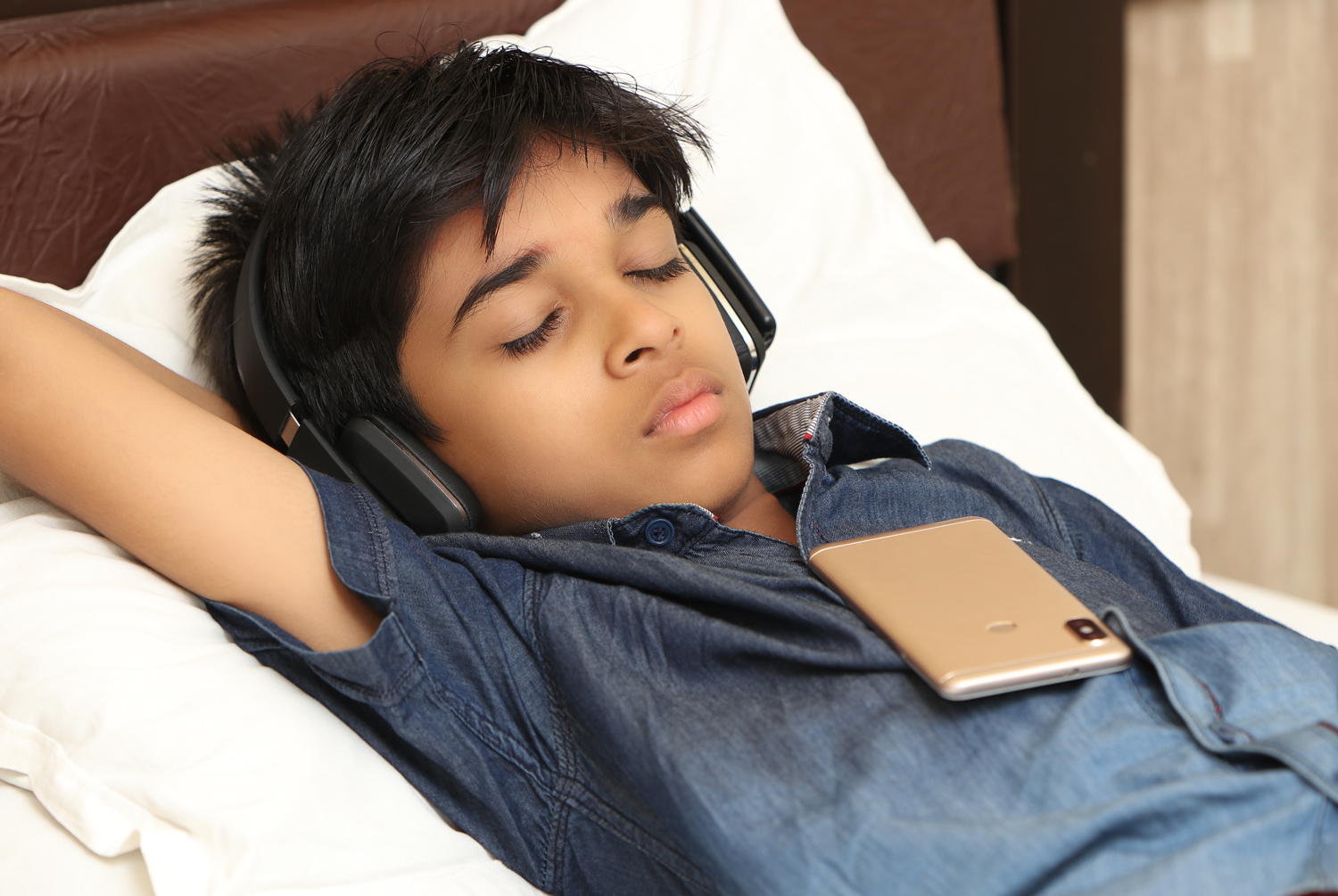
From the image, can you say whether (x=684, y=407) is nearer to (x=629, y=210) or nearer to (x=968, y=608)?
(x=629, y=210)

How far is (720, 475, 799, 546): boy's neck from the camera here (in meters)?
0.92

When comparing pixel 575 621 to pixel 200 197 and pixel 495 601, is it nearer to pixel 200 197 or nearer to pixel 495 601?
pixel 495 601

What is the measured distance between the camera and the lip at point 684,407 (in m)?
0.82

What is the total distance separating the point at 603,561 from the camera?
744mm

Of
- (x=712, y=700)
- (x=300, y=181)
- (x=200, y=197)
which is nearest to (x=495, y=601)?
(x=712, y=700)

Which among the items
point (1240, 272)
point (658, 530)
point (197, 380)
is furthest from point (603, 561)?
point (1240, 272)

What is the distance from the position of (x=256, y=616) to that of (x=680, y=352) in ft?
1.26

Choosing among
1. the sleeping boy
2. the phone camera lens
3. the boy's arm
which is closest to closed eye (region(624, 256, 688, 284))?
the sleeping boy

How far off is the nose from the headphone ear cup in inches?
6.2

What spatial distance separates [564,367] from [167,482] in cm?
29

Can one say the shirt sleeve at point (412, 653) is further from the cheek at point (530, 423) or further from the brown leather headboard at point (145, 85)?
the brown leather headboard at point (145, 85)

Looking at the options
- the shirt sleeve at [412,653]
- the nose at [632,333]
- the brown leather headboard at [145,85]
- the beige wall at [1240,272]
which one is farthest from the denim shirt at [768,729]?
the beige wall at [1240,272]

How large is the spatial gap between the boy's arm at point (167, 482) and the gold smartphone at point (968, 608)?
1.15 feet

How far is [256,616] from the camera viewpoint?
667mm
